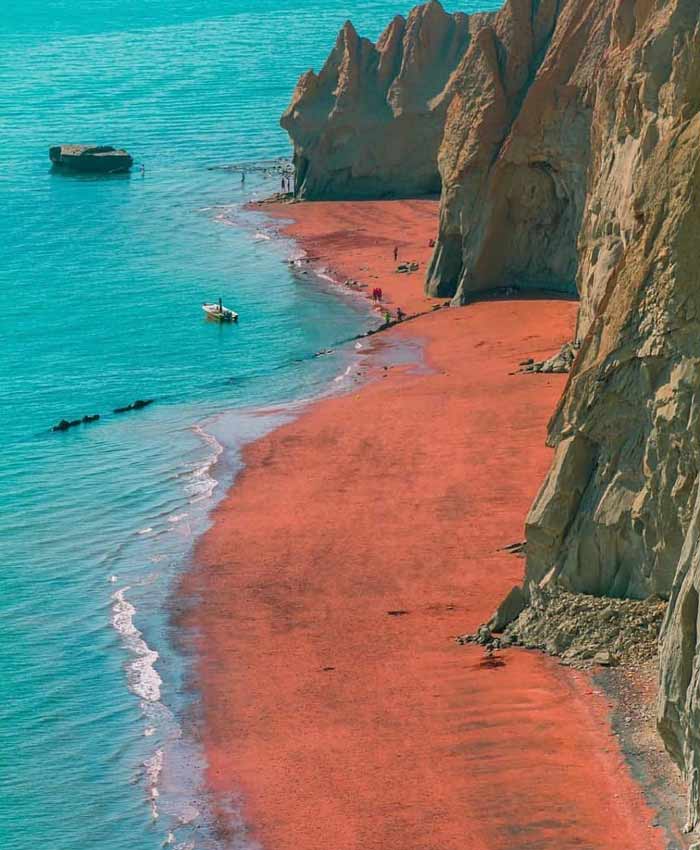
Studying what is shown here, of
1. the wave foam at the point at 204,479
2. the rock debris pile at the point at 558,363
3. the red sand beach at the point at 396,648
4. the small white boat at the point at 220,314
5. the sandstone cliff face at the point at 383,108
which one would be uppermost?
the sandstone cliff face at the point at 383,108

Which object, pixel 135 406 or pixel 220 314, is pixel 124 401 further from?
pixel 220 314

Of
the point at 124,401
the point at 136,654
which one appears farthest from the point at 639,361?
the point at 124,401

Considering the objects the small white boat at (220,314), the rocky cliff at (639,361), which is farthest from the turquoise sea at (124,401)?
the rocky cliff at (639,361)

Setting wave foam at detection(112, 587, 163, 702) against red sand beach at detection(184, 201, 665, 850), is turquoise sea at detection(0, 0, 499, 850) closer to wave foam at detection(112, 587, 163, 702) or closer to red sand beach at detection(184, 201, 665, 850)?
wave foam at detection(112, 587, 163, 702)

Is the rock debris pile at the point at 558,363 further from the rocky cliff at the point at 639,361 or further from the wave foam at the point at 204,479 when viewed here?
the wave foam at the point at 204,479

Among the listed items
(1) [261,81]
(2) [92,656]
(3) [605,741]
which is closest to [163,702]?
(2) [92,656]
